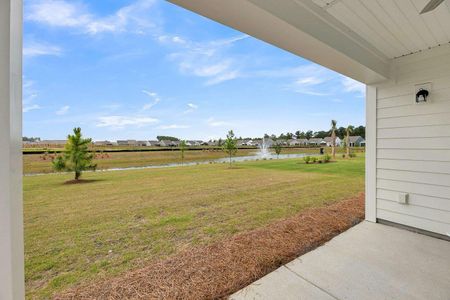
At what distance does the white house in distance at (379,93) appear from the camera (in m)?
0.73

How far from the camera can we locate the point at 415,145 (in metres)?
2.54

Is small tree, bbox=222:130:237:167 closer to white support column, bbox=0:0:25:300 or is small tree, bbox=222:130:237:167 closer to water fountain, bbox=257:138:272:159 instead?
water fountain, bbox=257:138:272:159

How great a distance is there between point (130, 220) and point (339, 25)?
343 centimetres

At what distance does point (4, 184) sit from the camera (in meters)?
0.70

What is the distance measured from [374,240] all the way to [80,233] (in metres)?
3.50

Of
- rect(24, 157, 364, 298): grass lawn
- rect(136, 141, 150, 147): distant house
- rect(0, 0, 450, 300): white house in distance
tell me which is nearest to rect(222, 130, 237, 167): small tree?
rect(24, 157, 364, 298): grass lawn

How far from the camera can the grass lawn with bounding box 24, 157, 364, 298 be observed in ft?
6.38

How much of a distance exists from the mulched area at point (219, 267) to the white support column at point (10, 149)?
0.94 m

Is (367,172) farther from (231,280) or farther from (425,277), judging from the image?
(231,280)

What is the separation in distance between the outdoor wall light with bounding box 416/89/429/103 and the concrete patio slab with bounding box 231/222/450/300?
1.59 m

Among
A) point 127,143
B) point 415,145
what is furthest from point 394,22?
point 127,143

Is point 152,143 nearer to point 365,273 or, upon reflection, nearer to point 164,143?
point 164,143

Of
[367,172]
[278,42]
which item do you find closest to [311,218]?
[367,172]

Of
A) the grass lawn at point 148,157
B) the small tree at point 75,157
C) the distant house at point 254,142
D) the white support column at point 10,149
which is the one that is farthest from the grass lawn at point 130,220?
the distant house at point 254,142
